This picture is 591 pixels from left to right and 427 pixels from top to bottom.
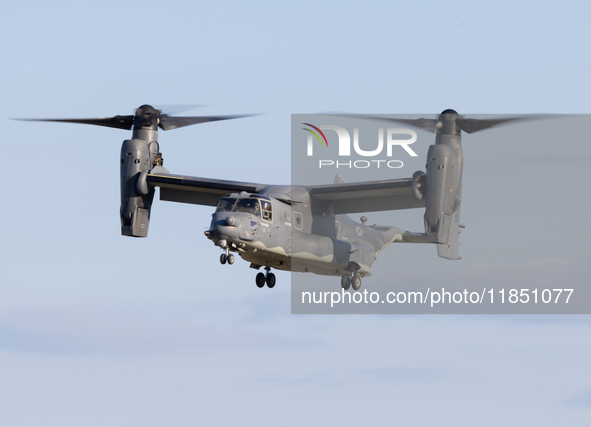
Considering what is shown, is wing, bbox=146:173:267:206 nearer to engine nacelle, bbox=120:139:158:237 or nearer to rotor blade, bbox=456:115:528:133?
engine nacelle, bbox=120:139:158:237

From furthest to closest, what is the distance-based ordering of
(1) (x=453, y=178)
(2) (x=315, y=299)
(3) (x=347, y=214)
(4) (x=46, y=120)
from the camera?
(4) (x=46, y=120)
(3) (x=347, y=214)
(2) (x=315, y=299)
(1) (x=453, y=178)

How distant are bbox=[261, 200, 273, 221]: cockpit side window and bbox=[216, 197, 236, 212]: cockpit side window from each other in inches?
32.5

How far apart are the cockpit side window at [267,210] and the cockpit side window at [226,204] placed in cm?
83

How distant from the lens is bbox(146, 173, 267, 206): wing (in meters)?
33.3

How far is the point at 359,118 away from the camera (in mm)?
32062

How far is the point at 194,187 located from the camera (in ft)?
112

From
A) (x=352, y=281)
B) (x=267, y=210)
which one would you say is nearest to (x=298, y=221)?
(x=267, y=210)

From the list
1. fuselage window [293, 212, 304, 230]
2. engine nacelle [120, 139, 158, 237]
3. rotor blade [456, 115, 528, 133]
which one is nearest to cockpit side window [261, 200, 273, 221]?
fuselage window [293, 212, 304, 230]

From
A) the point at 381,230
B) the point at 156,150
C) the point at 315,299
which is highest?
the point at 156,150

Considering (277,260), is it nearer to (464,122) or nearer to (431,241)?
(431,241)

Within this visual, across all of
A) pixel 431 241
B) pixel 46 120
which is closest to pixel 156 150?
pixel 46 120

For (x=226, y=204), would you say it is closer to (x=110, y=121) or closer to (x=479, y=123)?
(x=479, y=123)

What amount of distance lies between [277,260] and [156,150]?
6.00 meters

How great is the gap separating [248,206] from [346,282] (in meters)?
4.34
